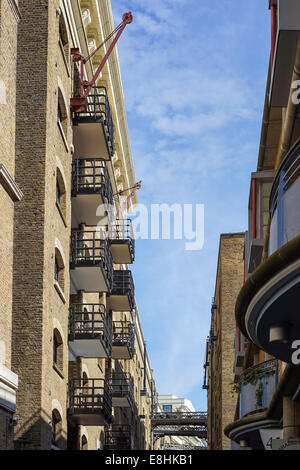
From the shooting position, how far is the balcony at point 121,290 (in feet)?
128

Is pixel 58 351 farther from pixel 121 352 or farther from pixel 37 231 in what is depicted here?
pixel 121 352

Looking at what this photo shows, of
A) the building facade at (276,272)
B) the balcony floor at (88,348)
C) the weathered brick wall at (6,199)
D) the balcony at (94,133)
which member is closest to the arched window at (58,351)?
the balcony floor at (88,348)

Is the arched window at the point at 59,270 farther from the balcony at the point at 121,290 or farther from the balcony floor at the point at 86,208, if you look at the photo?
the balcony at the point at 121,290

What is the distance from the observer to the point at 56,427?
25.9 metres

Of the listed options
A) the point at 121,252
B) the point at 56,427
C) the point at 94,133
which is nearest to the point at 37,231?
the point at 56,427

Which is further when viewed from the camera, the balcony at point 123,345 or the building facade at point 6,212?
the balcony at point 123,345

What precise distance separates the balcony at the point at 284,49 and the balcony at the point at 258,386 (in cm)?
639

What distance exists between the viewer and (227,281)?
5072 centimetres

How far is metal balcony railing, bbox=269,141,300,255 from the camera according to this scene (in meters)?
10.8

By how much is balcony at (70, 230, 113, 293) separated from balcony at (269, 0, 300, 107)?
1172 centimetres

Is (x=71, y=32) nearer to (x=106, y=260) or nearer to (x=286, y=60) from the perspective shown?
(x=106, y=260)

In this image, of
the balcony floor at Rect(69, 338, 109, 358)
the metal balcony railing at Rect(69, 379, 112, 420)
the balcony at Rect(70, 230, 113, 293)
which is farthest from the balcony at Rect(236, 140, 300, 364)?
the balcony floor at Rect(69, 338, 109, 358)

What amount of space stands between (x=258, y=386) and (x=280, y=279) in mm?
11134

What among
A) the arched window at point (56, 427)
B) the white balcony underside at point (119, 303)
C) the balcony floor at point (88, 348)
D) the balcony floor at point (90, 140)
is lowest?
the arched window at point (56, 427)
